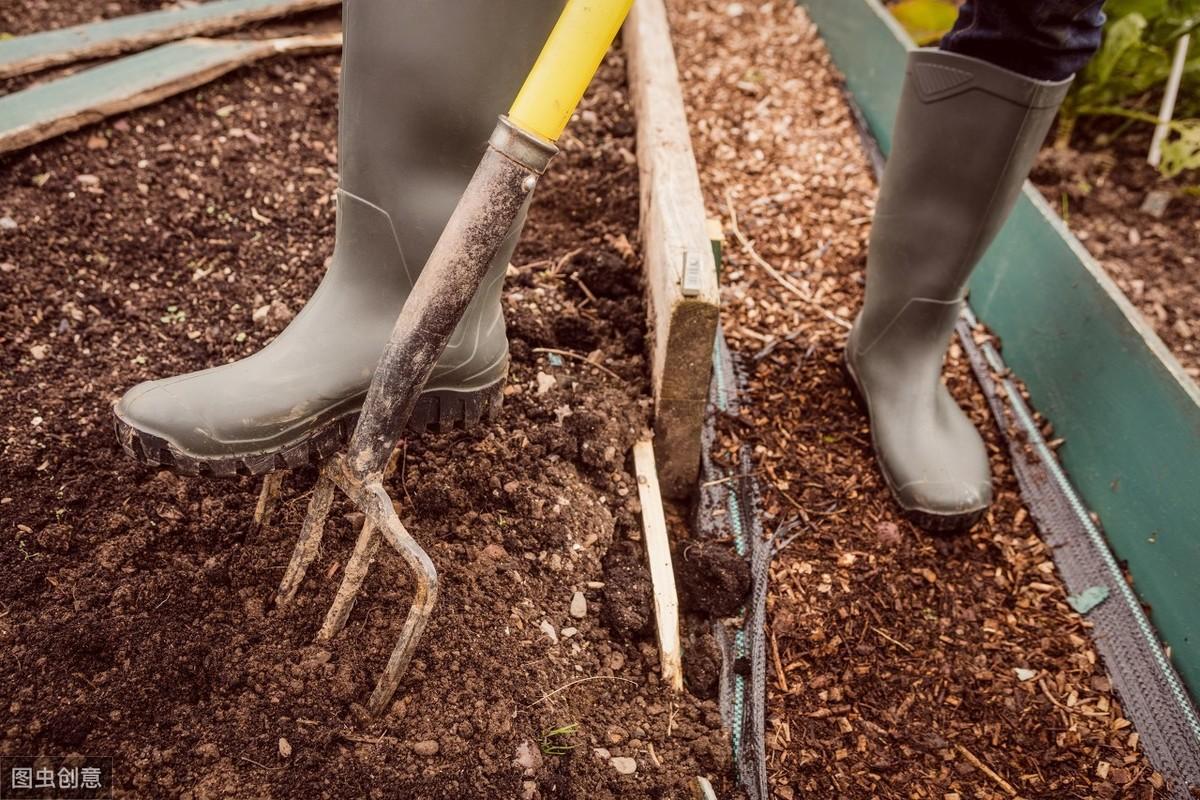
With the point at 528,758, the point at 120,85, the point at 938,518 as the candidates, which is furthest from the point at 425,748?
the point at 120,85

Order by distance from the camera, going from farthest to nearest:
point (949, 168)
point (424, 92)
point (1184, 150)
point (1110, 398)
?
1. point (1184, 150)
2. point (1110, 398)
3. point (949, 168)
4. point (424, 92)

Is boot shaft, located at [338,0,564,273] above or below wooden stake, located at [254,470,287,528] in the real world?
above

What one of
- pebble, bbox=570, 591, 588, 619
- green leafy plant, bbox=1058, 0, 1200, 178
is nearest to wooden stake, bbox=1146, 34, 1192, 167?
green leafy plant, bbox=1058, 0, 1200, 178

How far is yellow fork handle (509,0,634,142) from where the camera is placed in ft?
3.49

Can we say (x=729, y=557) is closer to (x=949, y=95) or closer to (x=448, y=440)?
(x=448, y=440)

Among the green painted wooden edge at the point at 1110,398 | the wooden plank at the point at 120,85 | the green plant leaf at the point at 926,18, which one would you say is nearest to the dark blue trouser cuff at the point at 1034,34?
the green painted wooden edge at the point at 1110,398

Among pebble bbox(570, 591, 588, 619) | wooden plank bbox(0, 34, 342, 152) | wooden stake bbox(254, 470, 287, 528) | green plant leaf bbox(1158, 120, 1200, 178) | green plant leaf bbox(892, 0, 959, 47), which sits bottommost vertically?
pebble bbox(570, 591, 588, 619)

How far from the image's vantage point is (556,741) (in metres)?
1.38

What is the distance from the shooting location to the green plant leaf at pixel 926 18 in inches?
125

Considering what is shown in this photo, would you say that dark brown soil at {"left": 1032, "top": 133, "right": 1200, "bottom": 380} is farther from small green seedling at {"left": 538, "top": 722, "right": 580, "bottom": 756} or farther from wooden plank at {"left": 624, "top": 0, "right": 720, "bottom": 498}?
small green seedling at {"left": 538, "top": 722, "right": 580, "bottom": 756}

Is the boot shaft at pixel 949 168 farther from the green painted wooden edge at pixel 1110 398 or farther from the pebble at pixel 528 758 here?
the pebble at pixel 528 758

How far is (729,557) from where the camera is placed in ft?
5.58

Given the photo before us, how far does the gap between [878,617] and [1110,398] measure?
2.29 feet

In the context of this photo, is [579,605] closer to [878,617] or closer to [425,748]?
[425,748]
